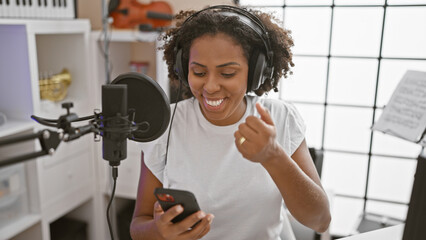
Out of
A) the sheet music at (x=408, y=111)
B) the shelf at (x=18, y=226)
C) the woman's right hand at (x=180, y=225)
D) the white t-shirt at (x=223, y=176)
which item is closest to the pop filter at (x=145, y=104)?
the woman's right hand at (x=180, y=225)

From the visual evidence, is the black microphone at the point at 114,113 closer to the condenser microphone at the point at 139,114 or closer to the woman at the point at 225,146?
the condenser microphone at the point at 139,114

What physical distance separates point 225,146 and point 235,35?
0.35 m

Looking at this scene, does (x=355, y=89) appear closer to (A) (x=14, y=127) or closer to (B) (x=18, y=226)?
(A) (x=14, y=127)

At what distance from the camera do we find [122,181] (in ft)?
7.77

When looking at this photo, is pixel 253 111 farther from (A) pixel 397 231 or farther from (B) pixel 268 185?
(A) pixel 397 231

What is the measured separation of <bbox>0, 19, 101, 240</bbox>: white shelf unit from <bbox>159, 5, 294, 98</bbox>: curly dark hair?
0.96 meters

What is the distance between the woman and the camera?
961 millimetres

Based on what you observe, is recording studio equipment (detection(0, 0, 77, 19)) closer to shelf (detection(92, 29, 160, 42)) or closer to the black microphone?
shelf (detection(92, 29, 160, 42))

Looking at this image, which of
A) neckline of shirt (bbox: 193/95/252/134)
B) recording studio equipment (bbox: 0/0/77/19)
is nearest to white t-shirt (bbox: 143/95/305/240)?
neckline of shirt (bbox: 193/95/252/134)

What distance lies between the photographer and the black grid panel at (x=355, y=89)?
7.56ft

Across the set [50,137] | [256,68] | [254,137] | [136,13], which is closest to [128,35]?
[136,13]

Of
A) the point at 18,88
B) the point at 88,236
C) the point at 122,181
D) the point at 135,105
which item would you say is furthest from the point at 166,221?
the point at 88,236

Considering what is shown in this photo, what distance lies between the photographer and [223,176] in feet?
3.78

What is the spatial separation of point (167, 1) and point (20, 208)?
4.84ft
